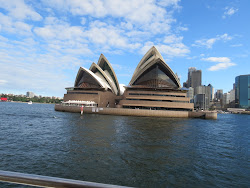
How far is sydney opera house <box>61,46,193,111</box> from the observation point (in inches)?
2421

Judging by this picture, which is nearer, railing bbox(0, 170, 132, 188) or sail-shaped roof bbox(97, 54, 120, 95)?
railing bbox(0, 170, 132, 188)

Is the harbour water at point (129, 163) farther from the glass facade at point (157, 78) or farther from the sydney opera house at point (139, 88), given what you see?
the glass facade at point (157, 78)

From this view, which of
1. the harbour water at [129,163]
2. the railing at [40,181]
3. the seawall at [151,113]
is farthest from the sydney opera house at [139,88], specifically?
the railing at [40,181]

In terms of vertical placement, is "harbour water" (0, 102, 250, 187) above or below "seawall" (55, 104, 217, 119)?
below

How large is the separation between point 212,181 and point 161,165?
3.26 metres

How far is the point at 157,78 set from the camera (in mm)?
71562

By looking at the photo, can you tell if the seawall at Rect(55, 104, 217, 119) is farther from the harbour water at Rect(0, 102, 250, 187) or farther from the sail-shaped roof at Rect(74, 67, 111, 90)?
the harbour water at Rect(0, 102, 250, 187)

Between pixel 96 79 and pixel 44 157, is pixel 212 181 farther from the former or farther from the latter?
pixel 96 79

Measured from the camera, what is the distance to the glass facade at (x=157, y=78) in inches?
A: 2817

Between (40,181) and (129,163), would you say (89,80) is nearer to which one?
(129,163)

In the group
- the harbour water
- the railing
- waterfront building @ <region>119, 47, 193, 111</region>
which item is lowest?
the harbour water

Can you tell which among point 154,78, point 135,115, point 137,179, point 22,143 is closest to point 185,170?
point 137,179

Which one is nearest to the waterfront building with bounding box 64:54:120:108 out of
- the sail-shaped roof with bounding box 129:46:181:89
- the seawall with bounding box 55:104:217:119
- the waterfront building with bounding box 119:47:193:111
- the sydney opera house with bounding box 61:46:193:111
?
the sydney opera house with bounding box 61:46:193:111

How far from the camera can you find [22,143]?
1639cm
